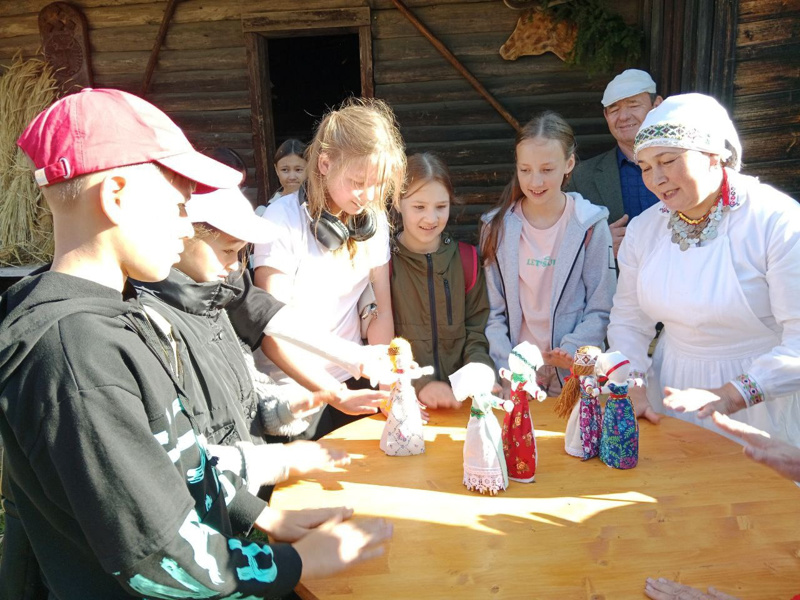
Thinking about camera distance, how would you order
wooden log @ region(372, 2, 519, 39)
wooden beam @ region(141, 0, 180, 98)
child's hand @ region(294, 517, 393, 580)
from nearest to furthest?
child's hand @ region(294, 517, 393, 580)
wooden log @ region(372, 2, 519, 39)
wooden beam @ region(141, 0, 180, 98)

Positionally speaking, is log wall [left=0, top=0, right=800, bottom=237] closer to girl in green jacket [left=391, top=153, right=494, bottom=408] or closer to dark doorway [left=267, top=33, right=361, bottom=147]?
girl in green jacket [left=391, top=153, right=494, bottom=408]

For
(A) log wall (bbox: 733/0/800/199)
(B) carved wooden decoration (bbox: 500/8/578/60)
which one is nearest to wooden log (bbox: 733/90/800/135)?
(A) log wall (bbox: 733/0/800/199)

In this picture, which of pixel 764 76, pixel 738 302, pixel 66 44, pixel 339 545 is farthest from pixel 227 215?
pixel 66 44

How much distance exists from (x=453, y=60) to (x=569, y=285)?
3255 millimetres

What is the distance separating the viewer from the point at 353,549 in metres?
1.60

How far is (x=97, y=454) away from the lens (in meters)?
1.13

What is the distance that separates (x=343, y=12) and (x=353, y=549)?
5.33 m

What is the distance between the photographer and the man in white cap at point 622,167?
4.07 metres

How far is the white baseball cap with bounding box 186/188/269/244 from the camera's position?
208 cm

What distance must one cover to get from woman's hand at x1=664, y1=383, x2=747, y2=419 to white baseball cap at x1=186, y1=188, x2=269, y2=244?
142 centimetres

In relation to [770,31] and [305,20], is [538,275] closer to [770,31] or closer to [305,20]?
[770,31]

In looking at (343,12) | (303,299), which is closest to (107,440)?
(303,299)

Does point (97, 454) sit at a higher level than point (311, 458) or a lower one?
higher

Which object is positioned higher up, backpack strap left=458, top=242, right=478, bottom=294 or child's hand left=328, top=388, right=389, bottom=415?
backpack strap left=458, top=242, right=478, bottom=294
